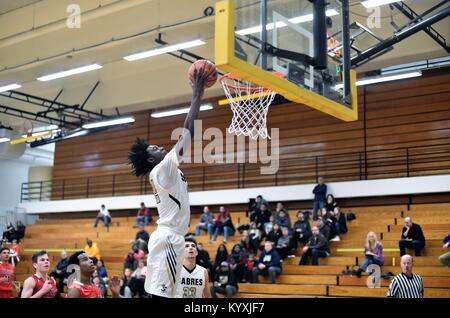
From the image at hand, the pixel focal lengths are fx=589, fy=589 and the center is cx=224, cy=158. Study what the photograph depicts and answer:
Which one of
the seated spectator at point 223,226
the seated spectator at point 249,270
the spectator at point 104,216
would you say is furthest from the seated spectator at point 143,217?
the seated spectator at point 249,270

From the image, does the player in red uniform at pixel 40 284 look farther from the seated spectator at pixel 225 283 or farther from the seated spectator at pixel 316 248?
the seated spectator at pixel 316 248

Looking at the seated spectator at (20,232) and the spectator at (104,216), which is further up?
the spectator at (104,216)

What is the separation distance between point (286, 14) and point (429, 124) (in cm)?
1132

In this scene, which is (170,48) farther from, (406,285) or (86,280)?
(86,280)

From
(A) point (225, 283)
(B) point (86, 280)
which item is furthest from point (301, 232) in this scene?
(B) point (86, 280)

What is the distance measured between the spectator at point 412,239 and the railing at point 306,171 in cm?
385

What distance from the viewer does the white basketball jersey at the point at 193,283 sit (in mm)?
5676

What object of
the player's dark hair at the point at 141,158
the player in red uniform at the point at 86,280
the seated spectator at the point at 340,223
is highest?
the player's dark hair at the point at 141,158

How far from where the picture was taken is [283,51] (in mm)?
6660

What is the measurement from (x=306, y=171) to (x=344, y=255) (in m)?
4.73

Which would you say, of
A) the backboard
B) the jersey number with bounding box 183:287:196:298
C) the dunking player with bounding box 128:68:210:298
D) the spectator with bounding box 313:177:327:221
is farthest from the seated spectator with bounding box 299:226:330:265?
the dunking player with bounding box 128:68:210:298

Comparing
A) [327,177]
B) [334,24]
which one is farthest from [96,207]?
[334,24]

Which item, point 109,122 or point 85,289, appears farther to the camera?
point 109,122

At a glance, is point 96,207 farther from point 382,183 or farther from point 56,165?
point 382,183
